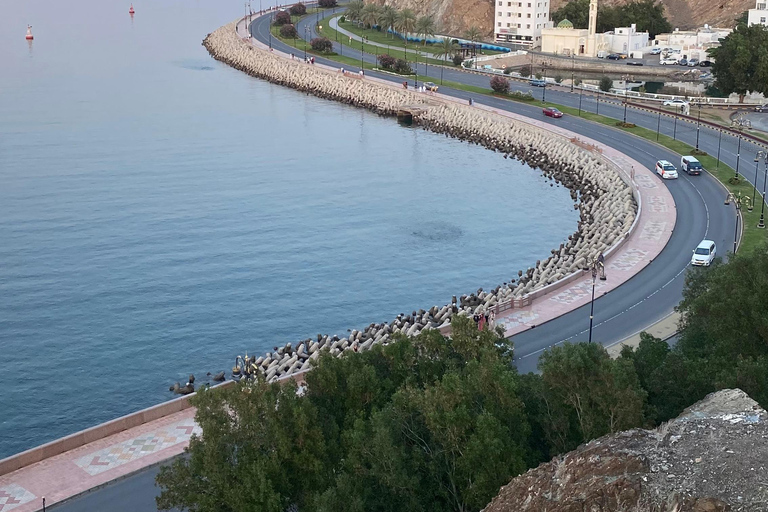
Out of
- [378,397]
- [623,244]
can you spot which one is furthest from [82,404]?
[623,244]

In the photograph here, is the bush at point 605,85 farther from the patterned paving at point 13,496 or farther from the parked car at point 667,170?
the patterned paving at point 13,496

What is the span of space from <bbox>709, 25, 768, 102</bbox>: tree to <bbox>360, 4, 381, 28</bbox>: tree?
228 feet

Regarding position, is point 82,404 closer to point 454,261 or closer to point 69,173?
point 454,261

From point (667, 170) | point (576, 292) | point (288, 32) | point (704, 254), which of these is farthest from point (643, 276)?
point (288, 32)

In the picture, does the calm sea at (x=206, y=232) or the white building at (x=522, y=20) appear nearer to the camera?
the calm sea at (x=206, y=232)

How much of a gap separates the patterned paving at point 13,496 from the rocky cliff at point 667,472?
67.3ft

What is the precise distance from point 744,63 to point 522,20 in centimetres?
5574

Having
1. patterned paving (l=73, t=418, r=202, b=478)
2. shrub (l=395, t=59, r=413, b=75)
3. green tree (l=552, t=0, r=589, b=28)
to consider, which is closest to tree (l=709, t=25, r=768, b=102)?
shrub (l=395, t=59, r=413, b=75)

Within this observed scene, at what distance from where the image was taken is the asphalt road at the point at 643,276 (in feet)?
124

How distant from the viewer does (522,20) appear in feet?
514

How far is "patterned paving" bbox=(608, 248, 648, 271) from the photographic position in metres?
60.3

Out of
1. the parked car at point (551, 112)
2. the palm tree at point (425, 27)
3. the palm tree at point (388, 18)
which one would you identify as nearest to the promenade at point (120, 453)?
the parked car at point (551, 112)

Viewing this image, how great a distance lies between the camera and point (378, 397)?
3538cm

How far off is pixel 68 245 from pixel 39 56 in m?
95.5
